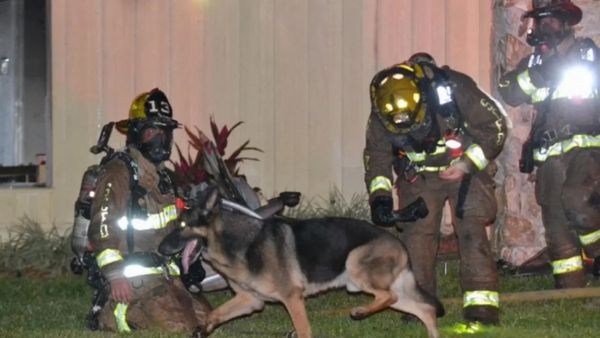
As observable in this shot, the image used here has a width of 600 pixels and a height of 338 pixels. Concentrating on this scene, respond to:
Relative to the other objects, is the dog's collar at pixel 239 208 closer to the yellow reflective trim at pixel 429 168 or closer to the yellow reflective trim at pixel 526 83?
the yellow reflective trim at pixel 429 168

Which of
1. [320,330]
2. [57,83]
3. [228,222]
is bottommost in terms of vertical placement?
[320,330]

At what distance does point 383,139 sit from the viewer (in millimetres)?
9984

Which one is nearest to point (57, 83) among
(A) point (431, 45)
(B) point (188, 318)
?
(A) point (431, 45)

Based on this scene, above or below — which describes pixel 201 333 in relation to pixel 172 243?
below

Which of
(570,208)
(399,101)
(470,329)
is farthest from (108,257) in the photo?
(570,208)

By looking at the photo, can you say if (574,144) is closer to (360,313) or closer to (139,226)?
(360,313)

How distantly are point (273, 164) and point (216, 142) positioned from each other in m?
0.70

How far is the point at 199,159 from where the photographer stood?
13.0 metres

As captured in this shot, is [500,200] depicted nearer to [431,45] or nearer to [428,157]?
[431,45]

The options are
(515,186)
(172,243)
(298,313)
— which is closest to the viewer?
(172,243)

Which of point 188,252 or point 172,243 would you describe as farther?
point 188,252

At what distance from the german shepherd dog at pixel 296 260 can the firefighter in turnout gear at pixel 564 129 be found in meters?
1.64

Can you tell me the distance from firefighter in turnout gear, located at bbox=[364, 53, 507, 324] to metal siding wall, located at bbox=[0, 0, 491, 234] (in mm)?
3546

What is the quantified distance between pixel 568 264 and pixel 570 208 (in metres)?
0.46
